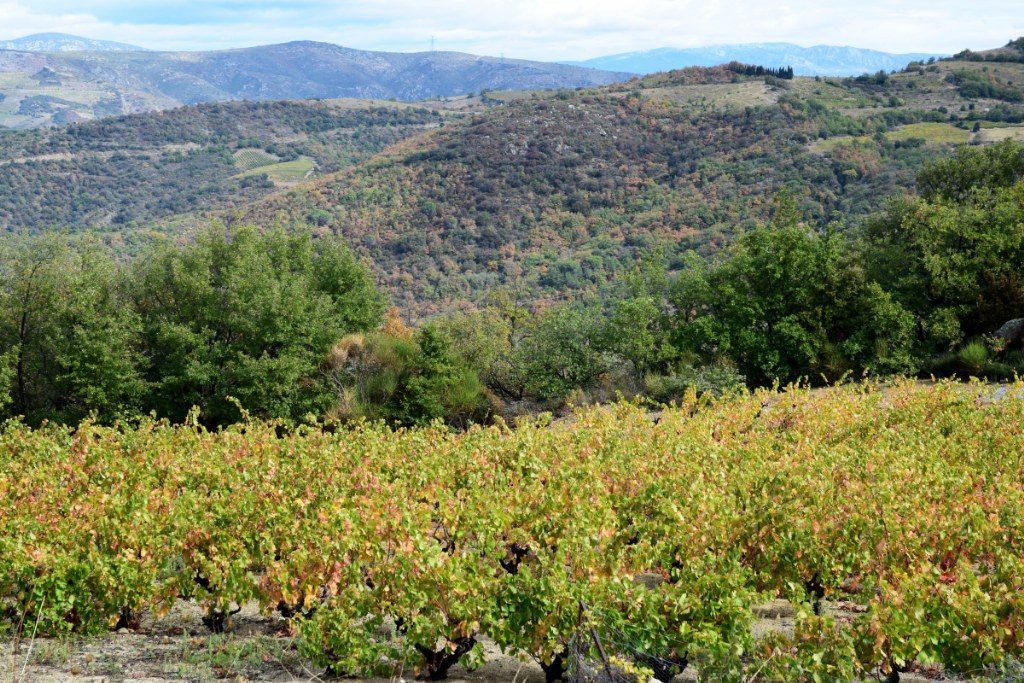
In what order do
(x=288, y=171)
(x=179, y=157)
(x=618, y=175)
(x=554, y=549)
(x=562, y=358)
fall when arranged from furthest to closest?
(x=179, y=157)
(x=288, y=171)
(x=618, y=175)
(x=562, y=358)
(x=554, y=549)

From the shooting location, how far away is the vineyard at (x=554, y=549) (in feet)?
15.4

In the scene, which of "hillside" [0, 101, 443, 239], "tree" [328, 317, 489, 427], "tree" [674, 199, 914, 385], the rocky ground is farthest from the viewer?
"hillside" [0, 101, 443, 239]

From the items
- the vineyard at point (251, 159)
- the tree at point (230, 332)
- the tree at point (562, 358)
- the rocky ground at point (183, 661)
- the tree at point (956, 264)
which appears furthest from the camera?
the vineyard at point (251, 159)

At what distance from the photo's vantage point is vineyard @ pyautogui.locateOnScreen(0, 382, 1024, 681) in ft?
15.4

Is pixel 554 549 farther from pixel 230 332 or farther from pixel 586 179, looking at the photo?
pixel 586 179

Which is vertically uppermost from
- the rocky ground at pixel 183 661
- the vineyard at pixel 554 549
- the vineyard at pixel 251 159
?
the vineyard at pixel 554 549

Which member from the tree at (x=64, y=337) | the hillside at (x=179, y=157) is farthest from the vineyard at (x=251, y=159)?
the tree at (x=64, y=337)

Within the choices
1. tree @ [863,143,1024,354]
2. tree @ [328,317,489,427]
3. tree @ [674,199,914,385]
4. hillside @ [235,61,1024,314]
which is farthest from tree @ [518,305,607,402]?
hillside @ [235,61,1024,314]

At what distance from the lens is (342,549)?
5.30 metres

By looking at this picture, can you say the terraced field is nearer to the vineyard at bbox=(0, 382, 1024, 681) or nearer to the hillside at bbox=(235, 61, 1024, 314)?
the hillside at bbox=(235, 61, 1024, 314)

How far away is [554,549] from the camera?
6309mm

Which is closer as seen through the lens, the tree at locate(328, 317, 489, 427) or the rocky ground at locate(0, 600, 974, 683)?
the rocky ground at locate(0, 600, 974, 683)

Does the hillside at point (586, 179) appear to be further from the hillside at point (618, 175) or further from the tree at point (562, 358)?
the tree at point (562, 358)

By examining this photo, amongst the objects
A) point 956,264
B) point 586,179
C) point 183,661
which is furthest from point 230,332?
point 586,179
